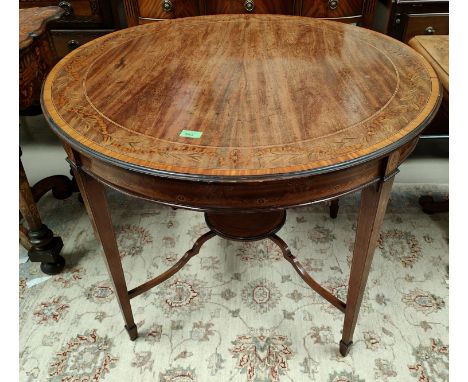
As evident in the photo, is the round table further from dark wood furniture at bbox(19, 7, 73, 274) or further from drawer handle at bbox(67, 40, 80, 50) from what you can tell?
drawer handle at bbox(67, 40, 80, 50)

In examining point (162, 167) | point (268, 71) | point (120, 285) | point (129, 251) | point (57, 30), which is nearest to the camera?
point (162, 167)

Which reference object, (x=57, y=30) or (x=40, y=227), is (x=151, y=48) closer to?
(x=40, y=227)

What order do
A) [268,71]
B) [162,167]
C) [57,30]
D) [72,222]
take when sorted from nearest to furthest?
1. [162,167]
2. [268,71]
3. [72,222]
4. [57,30]

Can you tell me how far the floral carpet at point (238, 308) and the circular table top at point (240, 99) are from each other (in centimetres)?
67

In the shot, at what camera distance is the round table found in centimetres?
Answer: 70

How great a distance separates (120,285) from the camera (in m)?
1.08

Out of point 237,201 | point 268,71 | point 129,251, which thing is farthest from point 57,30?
point 237,201

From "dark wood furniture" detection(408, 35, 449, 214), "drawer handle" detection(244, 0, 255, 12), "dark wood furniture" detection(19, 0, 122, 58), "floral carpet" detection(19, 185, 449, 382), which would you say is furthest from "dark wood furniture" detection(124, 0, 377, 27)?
"floral carpet" detection(19, 185, 449, 382)

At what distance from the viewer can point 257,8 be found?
1.66 meters

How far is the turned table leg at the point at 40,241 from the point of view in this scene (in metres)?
1.32

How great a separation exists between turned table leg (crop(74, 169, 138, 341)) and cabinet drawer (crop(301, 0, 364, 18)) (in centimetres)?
116

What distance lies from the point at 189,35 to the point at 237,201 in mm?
681

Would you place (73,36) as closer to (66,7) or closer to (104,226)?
(66,7)

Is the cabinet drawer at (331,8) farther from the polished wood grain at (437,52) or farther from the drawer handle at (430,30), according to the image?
the polished wood grain at (437,52)
